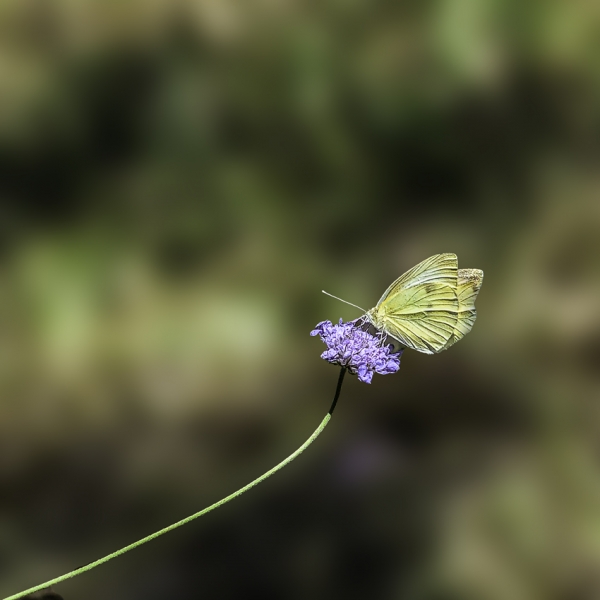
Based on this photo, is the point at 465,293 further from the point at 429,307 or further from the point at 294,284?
the point at 294,284

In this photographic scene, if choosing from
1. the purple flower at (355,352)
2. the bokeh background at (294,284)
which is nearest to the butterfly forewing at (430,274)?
the purple flower at (355,352)

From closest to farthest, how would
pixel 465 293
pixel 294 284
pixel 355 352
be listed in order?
pixel 355 352 < pixel 465 293 < pixel 294 284

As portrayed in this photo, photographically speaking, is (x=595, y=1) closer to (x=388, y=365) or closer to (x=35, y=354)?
(x=388, y=365)

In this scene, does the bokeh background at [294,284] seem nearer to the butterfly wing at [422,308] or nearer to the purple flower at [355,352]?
the butterfly wing at [422,308]

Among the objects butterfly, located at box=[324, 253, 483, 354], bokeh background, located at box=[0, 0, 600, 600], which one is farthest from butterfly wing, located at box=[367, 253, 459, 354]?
bokeh background, located at box=[0, 0, 600, 600]

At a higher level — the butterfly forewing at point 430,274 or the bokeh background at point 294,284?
the bokeh background at point 294,284

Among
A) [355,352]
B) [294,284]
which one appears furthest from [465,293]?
[294,284]

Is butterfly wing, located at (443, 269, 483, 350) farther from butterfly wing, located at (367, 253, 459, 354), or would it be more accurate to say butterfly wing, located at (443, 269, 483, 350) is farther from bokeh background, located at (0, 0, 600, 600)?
bokeh background, located at (0, 0, 600, 600)
